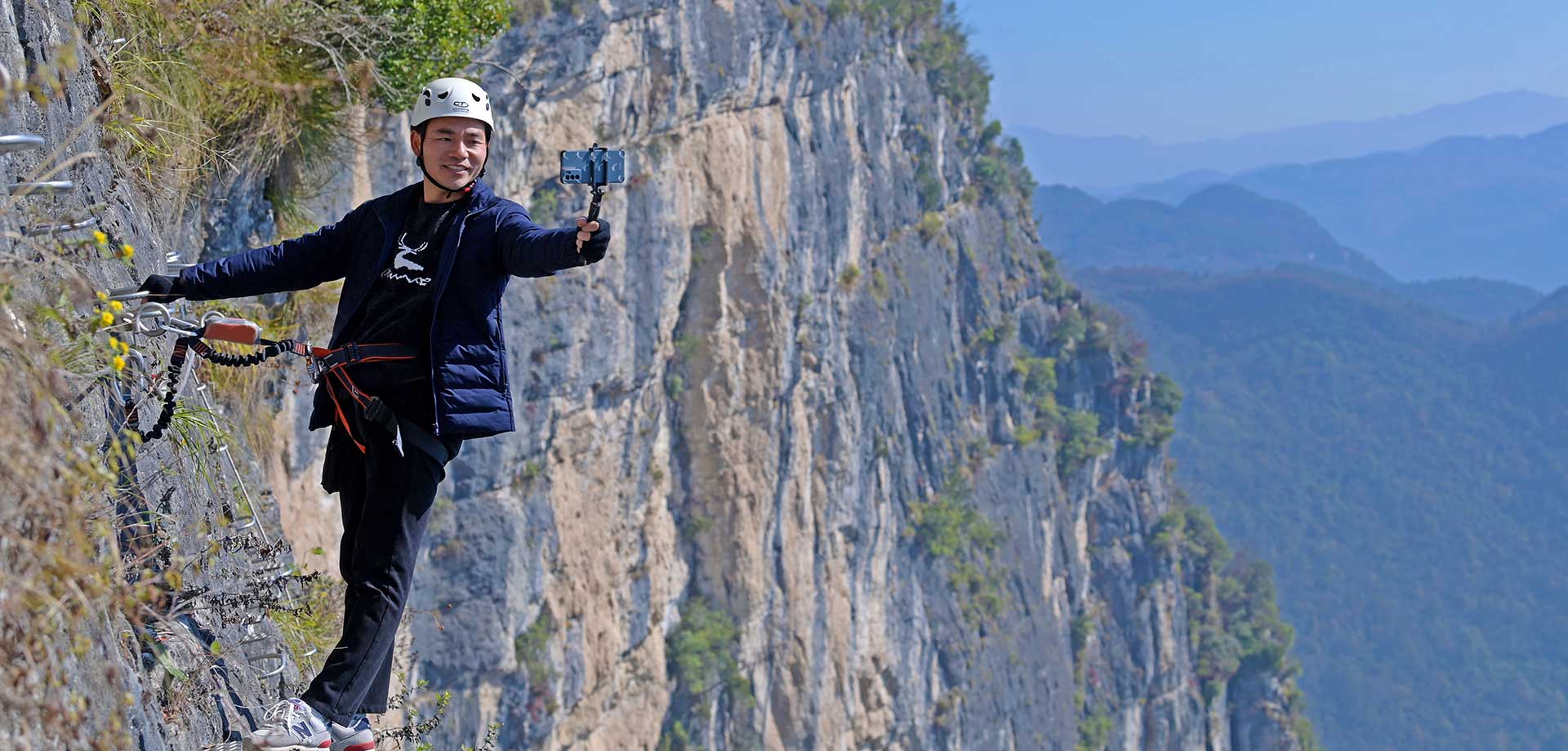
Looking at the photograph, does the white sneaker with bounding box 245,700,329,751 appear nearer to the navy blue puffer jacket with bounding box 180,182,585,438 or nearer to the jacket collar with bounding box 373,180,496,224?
the navy blue puffer jacket with bounding box 180,182,585,438

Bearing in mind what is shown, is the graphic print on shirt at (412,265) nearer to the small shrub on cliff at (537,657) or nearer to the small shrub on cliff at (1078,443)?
the small shrub on cliff at (537,657)

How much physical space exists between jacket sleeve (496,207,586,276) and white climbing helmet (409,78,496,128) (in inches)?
12.7

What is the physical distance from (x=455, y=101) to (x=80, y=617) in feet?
5.85

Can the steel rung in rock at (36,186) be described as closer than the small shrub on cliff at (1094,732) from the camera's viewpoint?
Yes

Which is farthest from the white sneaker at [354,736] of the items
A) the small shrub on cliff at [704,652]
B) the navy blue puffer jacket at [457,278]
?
the small shrub on cliff at [704,652]

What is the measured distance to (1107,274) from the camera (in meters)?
174

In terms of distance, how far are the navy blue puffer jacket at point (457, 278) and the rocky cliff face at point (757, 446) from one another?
2.99 feet

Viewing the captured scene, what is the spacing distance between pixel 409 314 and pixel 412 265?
0.15 m

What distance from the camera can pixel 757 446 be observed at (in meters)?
27.3

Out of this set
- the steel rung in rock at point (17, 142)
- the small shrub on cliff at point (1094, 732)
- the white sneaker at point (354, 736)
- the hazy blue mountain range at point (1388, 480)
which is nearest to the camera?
the steel rung in rock at point (17, 142)

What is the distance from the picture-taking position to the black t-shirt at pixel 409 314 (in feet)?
13.2

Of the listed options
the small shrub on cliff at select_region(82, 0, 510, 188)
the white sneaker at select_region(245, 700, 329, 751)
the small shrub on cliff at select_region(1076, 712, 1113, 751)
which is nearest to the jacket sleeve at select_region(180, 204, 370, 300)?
the white sneaker at select_region(245, 700, 329, 751)

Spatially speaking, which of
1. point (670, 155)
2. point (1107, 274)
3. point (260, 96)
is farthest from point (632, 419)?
point (1107, 274)

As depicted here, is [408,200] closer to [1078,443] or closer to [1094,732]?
[1094,732]
